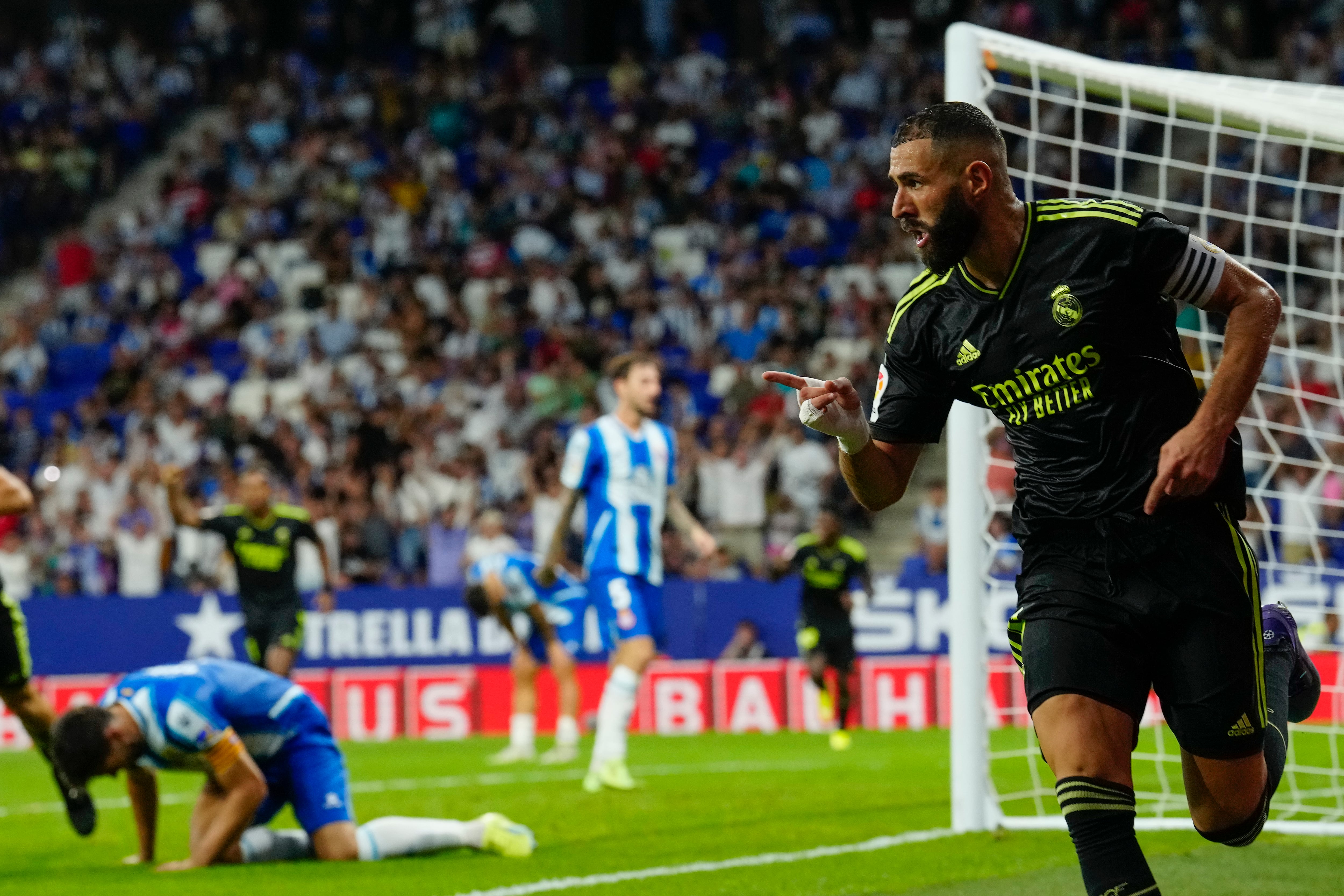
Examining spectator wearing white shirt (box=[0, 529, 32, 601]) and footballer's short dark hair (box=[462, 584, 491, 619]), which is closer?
footballer's short dark hair (box=[462, 584, 491, 619])

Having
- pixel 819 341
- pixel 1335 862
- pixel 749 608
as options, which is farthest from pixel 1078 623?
pixel 819 341

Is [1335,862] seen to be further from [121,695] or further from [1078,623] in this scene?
[121,695]

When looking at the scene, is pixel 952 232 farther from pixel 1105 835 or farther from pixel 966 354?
pixel 1105 835

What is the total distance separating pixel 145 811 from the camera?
27.1ft

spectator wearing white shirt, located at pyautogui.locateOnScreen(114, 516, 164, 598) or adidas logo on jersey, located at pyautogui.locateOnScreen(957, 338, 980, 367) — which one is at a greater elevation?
adidas logo on jersey, located at pyautogui.locateOnScreen(957, 338, 980, 367)

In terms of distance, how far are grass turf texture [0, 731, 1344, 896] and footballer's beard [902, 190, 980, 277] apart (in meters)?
2.99

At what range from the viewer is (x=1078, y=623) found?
445 cm

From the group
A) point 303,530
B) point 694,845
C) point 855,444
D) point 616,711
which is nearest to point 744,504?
point 303,530

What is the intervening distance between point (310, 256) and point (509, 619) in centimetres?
1188

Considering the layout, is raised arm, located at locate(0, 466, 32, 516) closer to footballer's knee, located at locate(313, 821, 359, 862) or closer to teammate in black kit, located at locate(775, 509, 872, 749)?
footballer's knee, located at locate(313, 821, 359, 862)

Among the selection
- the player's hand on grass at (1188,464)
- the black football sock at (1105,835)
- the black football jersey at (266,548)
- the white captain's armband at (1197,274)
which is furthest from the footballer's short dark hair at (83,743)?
the black football jersey at (266,548)

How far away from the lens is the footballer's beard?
4508 millimetres

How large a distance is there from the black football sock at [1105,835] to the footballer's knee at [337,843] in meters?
4.66

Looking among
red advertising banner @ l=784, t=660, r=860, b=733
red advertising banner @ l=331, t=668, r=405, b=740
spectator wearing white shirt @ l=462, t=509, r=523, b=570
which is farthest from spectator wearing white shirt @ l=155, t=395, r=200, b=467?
red advertising banner @ l=784, t=660, r=860, b=733
